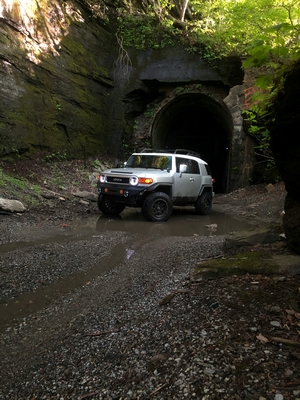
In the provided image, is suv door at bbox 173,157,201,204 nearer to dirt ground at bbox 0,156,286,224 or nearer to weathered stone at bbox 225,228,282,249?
dirt ground at bbox 0,156,286,224

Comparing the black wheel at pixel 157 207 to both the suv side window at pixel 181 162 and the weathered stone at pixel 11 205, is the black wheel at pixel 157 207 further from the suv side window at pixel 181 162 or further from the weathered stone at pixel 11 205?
the weathered stone at pixel 11 205

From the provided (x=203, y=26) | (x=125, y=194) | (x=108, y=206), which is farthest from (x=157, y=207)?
(x=203, y=26)

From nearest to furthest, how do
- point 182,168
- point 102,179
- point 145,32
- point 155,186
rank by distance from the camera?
point 155,186
point 102,179
point 182,168
point 145,32

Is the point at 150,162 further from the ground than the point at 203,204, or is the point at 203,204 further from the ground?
the point at 150,162

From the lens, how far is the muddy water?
3414mm

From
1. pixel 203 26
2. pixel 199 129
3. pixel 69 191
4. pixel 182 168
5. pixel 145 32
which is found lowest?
pixel 69 191

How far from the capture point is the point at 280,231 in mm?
4637

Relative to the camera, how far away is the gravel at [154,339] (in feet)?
6.27

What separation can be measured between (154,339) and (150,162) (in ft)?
24.6

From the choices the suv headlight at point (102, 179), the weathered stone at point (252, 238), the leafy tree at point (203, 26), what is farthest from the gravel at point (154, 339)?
the leafy tree at point (203, 26)

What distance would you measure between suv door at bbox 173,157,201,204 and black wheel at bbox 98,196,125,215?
1750 millimetres

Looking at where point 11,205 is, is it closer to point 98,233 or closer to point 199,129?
point 98,233

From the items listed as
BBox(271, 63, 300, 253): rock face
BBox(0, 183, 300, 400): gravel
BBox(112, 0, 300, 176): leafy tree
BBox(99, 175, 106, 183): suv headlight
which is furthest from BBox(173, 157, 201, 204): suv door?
BBox(112, 0, 300, 176): leafy tree

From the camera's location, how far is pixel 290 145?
3.45 meters
